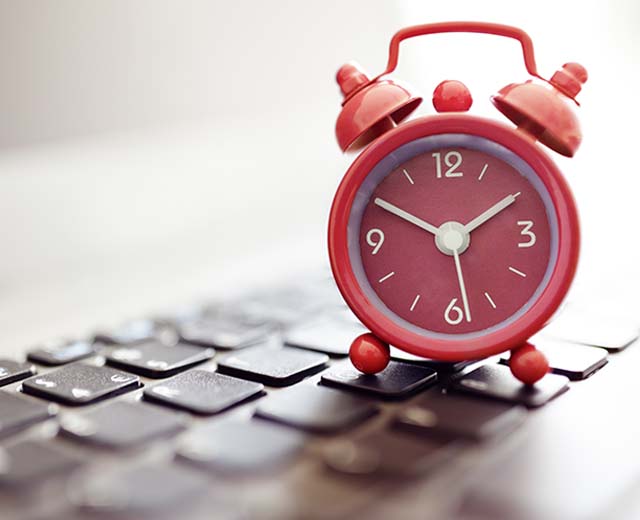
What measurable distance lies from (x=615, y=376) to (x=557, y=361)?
0.04m

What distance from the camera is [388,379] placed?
514mm

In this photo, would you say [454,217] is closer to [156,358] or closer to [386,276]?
[386,276]

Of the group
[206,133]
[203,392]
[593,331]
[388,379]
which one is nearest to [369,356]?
[388,379]

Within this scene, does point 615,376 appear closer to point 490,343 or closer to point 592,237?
point 490,343

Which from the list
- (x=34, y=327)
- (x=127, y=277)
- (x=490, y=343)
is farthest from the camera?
(x=127, y=277)

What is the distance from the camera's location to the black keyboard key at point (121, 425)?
0.41 metres

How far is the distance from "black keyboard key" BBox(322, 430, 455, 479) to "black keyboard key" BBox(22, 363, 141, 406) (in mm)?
180

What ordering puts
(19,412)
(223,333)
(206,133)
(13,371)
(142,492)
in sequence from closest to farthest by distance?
1. (142,492)
2. (19,412)
3. (13,371)
4. (223,333)
5. (206,133)

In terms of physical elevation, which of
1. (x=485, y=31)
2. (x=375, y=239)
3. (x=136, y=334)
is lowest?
(x=136, y=334)

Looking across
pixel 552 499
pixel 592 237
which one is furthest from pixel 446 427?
pixel 592 237

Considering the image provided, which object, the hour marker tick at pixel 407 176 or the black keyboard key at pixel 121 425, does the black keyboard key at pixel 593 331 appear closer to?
the hour marker tick at pixel 407 176

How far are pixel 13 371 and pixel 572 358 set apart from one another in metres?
0.44

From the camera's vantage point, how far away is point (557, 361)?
55 cm

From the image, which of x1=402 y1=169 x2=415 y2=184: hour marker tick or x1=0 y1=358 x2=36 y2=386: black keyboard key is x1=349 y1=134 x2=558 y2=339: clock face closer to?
x1=402 y1=169 x2=415 y2=184: hour marker tick
